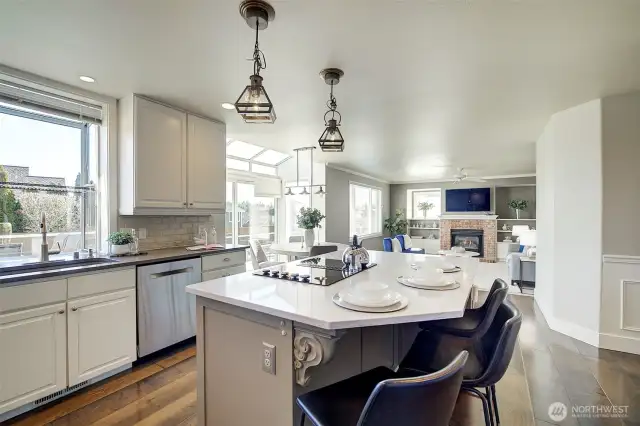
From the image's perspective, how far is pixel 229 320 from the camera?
4.94 feet

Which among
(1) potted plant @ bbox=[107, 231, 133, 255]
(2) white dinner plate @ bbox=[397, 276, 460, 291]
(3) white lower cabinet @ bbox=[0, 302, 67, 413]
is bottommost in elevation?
(3) white lower cabinet @ bbox=[0, 302, 67, 413]

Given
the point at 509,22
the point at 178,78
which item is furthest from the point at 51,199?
the point at 509,22

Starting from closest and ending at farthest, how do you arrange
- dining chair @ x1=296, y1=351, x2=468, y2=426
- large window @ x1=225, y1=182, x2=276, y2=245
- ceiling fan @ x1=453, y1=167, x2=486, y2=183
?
dining chair @ x1=296, y1=351, x2=468, y2=426 < large window @ x1=225, y1=182, x2=276, y2=245 < ceiling fan @ x1=453, y1=167, x2=486, y2=183

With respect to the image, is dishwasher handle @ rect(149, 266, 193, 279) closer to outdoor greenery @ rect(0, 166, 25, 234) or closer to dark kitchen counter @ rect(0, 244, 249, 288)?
dark kitchen counter @ rect(0, 244, 249, 288)

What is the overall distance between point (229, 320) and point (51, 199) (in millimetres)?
2193

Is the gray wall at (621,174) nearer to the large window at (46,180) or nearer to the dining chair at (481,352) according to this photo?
the dining chair at (481,352)

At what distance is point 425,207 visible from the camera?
10.1 metres

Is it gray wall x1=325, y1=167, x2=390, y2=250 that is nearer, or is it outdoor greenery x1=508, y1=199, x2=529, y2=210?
gray wall x1=325, y1=167, x2=390, y2=250

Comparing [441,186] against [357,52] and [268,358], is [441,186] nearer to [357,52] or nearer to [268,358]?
[357,52]

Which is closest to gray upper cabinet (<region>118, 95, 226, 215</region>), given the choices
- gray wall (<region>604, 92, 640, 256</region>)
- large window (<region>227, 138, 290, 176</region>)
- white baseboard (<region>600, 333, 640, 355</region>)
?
large window (<region>227, 138, 290, 176</region>)

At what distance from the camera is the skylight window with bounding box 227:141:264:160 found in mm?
5258

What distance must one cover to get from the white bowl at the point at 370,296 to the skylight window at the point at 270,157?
481cm

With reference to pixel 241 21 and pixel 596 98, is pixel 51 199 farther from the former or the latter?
pixel 596 98

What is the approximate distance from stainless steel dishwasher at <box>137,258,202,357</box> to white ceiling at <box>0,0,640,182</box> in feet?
5.27
